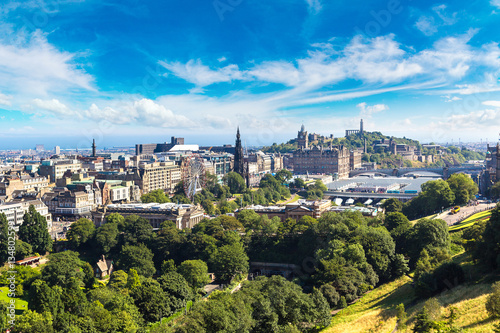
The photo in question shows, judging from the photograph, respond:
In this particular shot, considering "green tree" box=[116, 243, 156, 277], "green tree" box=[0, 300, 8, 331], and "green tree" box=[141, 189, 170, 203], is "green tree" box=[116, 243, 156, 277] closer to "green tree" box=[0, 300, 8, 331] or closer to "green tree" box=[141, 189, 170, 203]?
"green tree" box=[0, 300, 8, 331]

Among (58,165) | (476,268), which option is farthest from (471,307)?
(58,165)

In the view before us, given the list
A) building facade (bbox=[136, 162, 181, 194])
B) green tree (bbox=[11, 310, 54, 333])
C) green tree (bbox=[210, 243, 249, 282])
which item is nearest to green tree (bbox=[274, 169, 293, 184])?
building facade (bbox=[136, 162, 181, 194])

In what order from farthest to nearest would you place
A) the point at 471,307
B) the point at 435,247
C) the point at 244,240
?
the point at 244,240
the point at 435,247
the point at 471,307

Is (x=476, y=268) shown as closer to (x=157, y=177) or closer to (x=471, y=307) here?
(x=471, y=307)

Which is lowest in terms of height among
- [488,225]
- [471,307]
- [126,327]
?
[126,327]

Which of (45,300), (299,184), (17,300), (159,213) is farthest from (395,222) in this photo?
(299,184)

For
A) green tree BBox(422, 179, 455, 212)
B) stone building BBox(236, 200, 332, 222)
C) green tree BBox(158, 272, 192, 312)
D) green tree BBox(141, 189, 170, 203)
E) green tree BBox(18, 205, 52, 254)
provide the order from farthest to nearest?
green tree BBox(141, 189, 170, 203)
green tree BBox(422, 179, 455, 212)
stone building BBox(236, 200, 332, 222)
green tree BBox(18, 205, 52, 254)
green tree BBox(158, 272, 192, 312)

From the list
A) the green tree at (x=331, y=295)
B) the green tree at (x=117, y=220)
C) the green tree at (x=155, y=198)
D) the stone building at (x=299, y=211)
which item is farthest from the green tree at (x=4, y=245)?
the stone building at (x=299, y=211)
